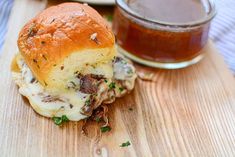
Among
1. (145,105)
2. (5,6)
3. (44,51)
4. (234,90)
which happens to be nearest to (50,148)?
(44,51)

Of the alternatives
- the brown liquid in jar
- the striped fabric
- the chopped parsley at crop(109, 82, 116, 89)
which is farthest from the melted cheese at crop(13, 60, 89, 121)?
the striped fabric

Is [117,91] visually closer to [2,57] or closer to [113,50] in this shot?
[113,50]

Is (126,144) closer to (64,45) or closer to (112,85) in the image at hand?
(112,85)

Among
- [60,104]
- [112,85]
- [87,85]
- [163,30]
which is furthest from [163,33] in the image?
[60,104]

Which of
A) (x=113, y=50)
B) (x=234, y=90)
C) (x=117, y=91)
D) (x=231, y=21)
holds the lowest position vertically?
(x=231, y=21)

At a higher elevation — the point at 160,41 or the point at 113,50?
the point at 113,50

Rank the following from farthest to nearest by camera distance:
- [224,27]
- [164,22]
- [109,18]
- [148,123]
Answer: [224,27]
[109,18]
[164,22]
[148,123]

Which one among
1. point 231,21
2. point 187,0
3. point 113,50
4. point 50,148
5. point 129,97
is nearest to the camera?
point 50,148
